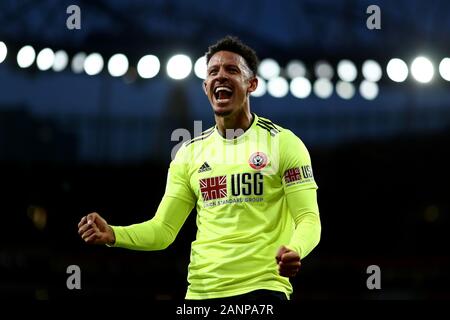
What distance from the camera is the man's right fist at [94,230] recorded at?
10.2 feet

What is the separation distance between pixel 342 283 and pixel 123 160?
13.9ft

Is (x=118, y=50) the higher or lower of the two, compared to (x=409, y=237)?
higher

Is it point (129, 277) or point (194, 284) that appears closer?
point (194, 284)

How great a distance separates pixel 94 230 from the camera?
10.2 ft

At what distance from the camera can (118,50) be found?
395 inches

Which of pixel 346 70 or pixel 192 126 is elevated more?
pixel 346 70

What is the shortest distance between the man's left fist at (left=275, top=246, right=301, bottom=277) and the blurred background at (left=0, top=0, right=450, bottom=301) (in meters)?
6.56

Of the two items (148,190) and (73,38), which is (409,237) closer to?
(148,190)

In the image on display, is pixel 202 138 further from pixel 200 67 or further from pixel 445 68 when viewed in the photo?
pixel 445 68

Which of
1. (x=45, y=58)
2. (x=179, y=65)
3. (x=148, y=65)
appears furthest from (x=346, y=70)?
(x=45, y=58)

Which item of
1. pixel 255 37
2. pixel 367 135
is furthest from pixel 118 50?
pixel 367 135

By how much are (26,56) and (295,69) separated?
3471 mm

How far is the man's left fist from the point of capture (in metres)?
2.75

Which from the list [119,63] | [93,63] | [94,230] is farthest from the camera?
[93,63]
